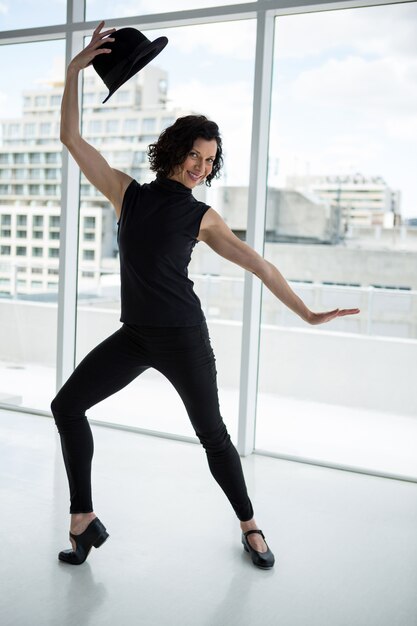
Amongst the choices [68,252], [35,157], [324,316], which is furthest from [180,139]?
[35,157]

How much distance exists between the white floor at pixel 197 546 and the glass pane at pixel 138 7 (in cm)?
225

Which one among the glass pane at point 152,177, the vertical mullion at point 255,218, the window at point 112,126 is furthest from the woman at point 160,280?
the window at point 112,126

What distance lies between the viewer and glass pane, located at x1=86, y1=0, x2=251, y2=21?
145 inches

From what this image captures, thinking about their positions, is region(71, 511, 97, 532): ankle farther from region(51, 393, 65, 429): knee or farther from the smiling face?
the smiling face

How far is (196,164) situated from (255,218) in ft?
4.25

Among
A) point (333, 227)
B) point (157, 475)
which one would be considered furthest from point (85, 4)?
point (157, 475)

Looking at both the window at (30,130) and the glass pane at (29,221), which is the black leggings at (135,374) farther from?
the window at (30,130)

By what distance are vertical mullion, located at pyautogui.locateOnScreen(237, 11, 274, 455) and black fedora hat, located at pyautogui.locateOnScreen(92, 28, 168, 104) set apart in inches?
48.1

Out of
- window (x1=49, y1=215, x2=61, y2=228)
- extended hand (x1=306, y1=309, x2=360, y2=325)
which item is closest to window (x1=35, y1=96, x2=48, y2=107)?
window (x1=49, y1=215, x2=61, y2=228)

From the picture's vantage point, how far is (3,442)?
3.73m

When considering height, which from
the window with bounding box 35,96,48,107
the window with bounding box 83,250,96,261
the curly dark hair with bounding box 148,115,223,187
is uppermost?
the window with bounding box 35,96,48,107

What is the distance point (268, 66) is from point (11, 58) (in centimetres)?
168

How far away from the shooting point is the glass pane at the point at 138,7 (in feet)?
12.1

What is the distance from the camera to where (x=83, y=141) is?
2.27 m
